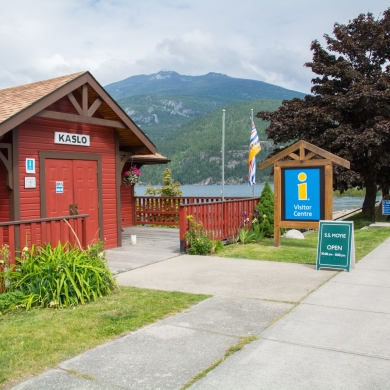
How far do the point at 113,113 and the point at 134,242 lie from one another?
336 centimetres

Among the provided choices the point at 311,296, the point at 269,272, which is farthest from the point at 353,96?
the point at 311,296

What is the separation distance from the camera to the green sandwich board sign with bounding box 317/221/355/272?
8375 millimetres

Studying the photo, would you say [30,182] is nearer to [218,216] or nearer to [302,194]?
[218,216]

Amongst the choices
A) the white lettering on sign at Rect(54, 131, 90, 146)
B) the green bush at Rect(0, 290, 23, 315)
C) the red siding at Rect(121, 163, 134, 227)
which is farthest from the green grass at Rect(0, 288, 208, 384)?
the red siding at Rect(121, 163, 134, 227)

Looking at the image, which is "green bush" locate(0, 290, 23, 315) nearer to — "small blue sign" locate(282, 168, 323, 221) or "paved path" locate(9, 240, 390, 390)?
"paved path" locate(9, 240, 390, 390)

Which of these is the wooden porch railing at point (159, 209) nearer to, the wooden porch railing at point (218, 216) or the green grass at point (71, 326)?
the wooden porch railing at point (218, 216)

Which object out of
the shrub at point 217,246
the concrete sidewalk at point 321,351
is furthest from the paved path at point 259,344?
the shrub at point 217,246

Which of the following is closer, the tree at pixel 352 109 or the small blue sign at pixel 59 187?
the small blue sign at pixel 59 187

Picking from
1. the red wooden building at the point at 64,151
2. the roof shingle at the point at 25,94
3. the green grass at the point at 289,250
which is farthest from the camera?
the green grass at the point at 289,250

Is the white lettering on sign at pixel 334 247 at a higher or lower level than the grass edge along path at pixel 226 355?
higher

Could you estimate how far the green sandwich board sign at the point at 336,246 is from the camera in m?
8.38

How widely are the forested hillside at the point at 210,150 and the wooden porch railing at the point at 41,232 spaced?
3200 inches

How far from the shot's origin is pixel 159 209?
17000mm

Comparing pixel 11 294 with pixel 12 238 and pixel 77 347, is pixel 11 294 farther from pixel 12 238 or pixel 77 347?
pixel 77 347
